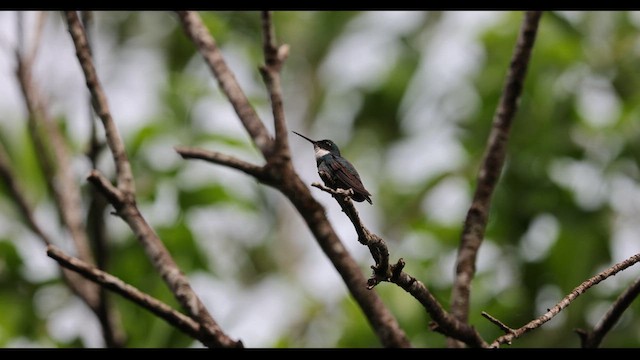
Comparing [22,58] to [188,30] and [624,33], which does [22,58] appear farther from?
[624,33]

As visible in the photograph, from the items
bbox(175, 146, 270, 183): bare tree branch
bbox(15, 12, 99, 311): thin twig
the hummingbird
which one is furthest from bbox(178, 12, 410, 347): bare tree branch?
bbox(15, 12, 99, 311): thin twig

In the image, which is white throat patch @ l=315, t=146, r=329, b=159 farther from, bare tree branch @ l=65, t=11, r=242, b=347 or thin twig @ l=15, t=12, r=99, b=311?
thin twig @ l=15, t=12, r=99, b=311

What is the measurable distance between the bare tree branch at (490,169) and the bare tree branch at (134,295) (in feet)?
3.84

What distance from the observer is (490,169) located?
405cm

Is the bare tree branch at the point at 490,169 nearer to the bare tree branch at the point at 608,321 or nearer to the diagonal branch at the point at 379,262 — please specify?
the bare tree branch at the point at 608,321

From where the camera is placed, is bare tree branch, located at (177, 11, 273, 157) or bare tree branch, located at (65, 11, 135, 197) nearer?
bare tree branch, located at (65, 11, 135, 197)

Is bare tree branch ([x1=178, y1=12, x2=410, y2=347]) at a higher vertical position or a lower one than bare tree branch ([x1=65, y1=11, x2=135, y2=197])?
lower

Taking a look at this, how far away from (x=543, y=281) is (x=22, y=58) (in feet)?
12.7

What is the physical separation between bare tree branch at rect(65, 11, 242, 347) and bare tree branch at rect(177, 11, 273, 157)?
0.58 m

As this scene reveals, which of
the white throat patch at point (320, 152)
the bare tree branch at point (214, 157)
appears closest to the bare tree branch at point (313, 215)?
the bare tree branch at point (214, 157)

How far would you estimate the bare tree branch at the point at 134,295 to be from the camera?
3.18 m

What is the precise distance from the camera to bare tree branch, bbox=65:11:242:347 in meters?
3.29

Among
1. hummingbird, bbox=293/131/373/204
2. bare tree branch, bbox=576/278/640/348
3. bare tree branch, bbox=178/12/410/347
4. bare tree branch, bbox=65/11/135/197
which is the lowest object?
bare tree branch, bbox=576/278/640/348

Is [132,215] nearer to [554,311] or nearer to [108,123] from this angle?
[108,123]
